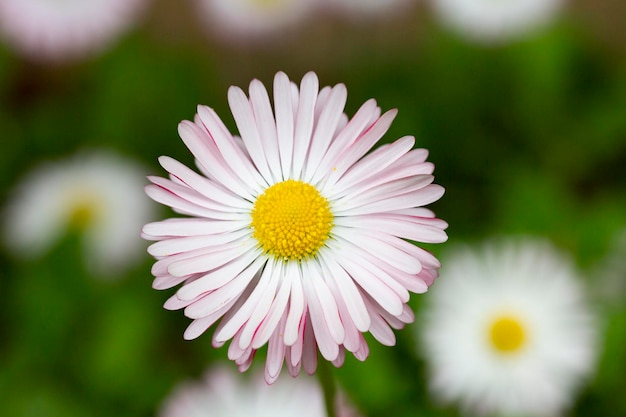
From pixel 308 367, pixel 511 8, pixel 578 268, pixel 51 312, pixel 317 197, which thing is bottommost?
pixel 308 367

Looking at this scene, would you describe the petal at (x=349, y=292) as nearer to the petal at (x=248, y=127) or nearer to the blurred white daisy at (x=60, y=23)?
the petal at (x=248, y=127)

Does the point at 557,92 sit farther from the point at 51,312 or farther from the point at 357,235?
the point at 357,235

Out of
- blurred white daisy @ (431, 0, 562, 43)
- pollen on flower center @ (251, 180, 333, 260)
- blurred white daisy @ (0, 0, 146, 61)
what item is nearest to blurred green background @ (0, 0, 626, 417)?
blurred white daisy @ (431, 0, 562, 43)

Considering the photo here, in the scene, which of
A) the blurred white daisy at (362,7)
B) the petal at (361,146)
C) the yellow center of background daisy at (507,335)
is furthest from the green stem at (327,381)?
the blurred white daisy at (362,7)

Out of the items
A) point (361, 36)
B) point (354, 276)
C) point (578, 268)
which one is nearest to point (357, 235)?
point (354, 276)

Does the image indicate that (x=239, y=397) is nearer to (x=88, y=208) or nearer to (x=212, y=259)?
(x=212, y=259)
